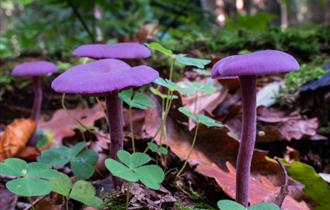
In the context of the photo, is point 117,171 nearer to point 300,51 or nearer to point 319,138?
point 319,138

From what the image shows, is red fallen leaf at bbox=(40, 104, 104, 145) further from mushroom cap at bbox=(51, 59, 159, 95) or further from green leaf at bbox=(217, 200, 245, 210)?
green leaf at bbox=(217, 200, 245, 210)

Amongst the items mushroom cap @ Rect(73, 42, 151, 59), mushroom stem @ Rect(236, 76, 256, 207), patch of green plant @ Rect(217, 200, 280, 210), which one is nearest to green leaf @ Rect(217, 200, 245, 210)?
patch of green plant @ Rect(217, 200, 280, 210)

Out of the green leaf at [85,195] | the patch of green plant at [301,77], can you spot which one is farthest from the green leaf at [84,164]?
the patch of green plant at [301,77]

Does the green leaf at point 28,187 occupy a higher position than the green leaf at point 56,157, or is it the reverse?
the green leaf at point 28,187

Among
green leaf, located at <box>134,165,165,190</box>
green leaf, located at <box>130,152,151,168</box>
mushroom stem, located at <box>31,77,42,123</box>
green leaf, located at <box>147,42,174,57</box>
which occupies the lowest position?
mushroom stem, located at <box>31,77,42,123</box>

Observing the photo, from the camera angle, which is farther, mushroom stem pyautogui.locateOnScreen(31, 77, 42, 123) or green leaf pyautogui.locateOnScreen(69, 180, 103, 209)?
mushroom stem pyautogui.locateOnScreen(31, 77, 42, 123)

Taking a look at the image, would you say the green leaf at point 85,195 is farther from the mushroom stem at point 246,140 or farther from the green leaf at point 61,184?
the mushroom stem at point 246,140

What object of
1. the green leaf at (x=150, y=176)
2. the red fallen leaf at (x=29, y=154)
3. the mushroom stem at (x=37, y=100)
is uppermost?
the green leaf at (x=150, y=176)
